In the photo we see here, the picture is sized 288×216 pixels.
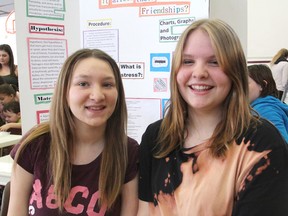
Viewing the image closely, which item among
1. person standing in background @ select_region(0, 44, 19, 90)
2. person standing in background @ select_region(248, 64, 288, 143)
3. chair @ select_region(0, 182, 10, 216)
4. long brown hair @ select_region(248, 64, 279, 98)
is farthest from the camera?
person standing in background @ select_region(0, 44, 19, 90)

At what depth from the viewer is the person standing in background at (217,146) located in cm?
100

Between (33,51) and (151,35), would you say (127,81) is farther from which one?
(33,51)

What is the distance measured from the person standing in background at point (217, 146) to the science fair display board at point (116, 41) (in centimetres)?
77

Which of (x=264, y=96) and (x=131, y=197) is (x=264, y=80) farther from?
(x=131, y=197)

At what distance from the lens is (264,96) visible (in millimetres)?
2523

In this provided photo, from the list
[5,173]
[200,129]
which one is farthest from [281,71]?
[200,129]

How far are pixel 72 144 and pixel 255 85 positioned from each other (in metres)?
1.67

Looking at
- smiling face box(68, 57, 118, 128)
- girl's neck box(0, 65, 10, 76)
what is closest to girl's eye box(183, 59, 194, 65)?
smiling face box(68, 57, 118, 128)

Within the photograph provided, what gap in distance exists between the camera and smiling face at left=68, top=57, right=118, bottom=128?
1267mm

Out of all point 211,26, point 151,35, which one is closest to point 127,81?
point 151,35

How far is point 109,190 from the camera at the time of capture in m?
1.31

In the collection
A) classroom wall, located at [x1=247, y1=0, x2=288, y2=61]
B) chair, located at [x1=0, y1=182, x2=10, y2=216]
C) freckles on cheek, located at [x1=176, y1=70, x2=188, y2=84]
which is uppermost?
classroom wall, located at [x1=247, y1=0, x2=288, y2=61]

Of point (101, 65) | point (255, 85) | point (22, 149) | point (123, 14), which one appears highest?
point (123, 14)

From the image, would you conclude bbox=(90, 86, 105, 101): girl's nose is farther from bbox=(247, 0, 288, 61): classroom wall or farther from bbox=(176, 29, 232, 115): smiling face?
bbox=(247, 0, 288, 61): classroom wall
